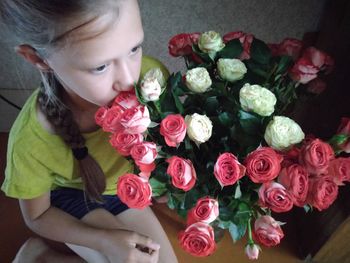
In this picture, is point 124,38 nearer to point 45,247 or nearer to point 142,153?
point 142,153

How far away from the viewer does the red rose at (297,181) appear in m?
0.54

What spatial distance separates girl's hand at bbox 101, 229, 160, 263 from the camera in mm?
806

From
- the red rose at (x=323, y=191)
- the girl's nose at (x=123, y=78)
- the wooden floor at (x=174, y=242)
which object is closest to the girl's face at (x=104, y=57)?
the girl's nose at (x=123, y=78)

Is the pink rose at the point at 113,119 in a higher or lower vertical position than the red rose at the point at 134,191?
higher

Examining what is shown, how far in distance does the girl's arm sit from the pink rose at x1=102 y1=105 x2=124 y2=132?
13.4 inches

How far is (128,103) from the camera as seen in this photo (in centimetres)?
58

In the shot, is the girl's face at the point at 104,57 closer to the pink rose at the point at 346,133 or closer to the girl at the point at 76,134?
the girl at the point at 76,134

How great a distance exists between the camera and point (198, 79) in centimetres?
59

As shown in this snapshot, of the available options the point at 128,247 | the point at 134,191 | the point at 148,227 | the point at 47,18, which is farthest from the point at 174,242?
the point at 47,18

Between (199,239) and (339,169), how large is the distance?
0.22m

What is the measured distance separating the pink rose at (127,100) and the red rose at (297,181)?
0.79 feet

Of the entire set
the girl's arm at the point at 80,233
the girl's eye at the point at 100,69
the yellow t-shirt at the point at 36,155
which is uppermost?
the girl's eye at the point at 100,69

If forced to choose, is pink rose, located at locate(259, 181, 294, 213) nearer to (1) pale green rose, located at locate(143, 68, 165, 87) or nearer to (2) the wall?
(1) pale green rose, located at locate(143, 68, 165, 87)

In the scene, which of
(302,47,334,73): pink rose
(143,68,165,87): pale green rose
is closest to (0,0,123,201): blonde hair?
(143,68,165,87): pale green rose
